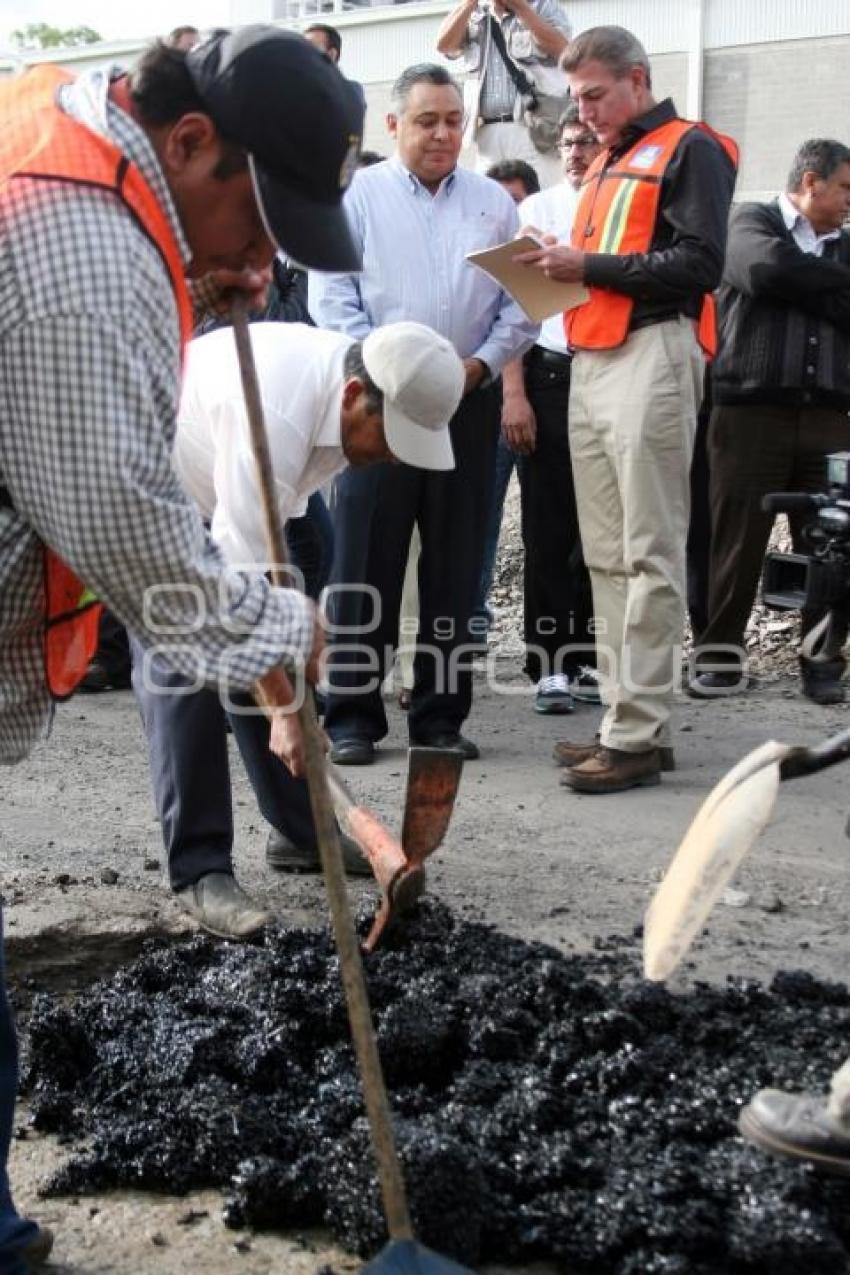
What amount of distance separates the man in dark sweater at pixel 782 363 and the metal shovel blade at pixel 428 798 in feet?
10.6

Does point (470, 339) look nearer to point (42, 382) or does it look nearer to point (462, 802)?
point (462, 802)

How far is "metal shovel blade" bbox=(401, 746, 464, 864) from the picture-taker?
4.16 meters

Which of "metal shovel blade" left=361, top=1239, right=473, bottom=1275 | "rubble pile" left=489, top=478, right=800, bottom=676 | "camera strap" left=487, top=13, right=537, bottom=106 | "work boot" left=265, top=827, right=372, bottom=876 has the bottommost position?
"rubble pile" left=489, top=478, right=800, bottom=676

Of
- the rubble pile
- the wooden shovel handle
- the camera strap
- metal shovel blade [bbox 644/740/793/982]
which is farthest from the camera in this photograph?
the rubble pile

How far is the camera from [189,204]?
2.46 metres

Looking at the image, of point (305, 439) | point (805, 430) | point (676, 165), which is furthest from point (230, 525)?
point (805, 430)

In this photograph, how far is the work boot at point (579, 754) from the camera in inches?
238

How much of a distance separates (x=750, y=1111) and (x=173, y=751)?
1994 millimetres

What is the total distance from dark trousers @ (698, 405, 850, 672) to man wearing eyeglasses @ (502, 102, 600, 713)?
25.8 inches

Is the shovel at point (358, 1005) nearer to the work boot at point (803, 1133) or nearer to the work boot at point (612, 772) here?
the work boot at point (803, 1133)

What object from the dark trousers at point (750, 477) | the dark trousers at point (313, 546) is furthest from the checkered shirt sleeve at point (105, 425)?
the dark trousers at point (750, 477)

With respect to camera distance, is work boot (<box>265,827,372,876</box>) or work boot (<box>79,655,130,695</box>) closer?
work boot (<box>265,827,372,876</box>)

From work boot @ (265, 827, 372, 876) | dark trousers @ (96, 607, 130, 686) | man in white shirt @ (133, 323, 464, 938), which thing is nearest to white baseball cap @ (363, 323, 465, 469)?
man in white shirt @ (133, 323, 464, 938)

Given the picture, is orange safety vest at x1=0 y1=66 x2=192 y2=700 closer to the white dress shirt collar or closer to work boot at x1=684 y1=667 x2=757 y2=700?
the white dress shirt collar
